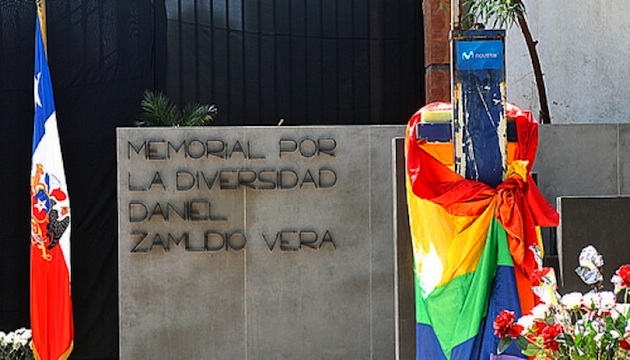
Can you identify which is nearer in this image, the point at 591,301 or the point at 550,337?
the point at 550,337

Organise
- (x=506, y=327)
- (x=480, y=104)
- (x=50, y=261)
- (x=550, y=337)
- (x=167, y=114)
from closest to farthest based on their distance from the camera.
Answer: (x=550, y=337) → (x=506, y=327) → (x=480, y=104) → (x=50, y=261) → (x=167, y=114)

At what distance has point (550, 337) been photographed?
2867mm

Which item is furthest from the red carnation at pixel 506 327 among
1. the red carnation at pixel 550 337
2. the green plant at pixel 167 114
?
the green plant at pixel 167 114

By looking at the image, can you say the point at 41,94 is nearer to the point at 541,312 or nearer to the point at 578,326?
the point at 541,312

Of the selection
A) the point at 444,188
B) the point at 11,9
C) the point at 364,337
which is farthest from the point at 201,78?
the point at 444,188

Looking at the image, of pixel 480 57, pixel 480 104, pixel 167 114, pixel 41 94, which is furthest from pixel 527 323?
pixel 167 114

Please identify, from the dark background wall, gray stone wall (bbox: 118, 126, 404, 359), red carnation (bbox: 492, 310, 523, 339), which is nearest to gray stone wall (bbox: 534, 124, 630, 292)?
gray stone wall (bbox: 118, 126, 404, 359)

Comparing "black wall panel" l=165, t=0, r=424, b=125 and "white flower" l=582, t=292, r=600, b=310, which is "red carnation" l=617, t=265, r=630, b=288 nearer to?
"white flower" l=582, t=292, r=600, b=310

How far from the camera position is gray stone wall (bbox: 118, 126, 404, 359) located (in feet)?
24.0

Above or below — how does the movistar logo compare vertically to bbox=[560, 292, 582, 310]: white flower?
above

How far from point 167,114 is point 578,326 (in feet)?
19.8

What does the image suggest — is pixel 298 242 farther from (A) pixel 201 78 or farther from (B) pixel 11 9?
(B) pixel 11 9

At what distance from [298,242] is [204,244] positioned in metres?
0.64

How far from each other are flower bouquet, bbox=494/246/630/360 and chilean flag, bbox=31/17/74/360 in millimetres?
5298
